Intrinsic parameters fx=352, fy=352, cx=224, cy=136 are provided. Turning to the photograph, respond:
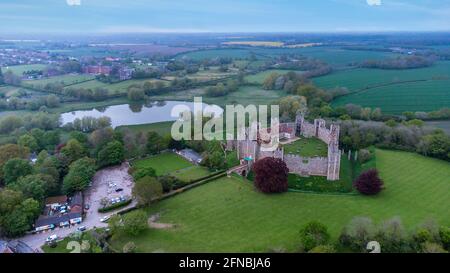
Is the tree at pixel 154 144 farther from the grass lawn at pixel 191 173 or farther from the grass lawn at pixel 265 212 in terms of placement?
the grass lawn at pixel 265 212

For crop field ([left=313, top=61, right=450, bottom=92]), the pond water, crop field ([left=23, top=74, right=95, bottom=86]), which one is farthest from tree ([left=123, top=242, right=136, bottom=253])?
crop field ([left=23, top=74, right=95, bottom=86])

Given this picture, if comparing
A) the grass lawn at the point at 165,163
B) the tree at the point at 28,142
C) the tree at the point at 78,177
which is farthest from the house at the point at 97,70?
the tree at the point at 78,177

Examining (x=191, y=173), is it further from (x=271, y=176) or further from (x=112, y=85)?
(x=112, y=85)

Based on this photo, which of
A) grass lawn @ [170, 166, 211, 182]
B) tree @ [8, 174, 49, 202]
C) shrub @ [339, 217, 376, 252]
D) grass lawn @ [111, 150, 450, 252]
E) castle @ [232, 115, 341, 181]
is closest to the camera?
shrub @ [339, 217, 376, 252]

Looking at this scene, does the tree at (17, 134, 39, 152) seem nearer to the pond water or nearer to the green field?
the pond water

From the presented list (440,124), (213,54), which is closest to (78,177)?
(440,124)

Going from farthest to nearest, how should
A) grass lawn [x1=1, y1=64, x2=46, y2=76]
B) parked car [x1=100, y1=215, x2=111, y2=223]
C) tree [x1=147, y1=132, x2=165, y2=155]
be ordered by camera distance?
grass lawn [x1=1, y1=64, x2=46, y2=76], tree [x1=147, y1=132, x2=165, y2=155], parked car [x1=100, y1=215, x2=111, y2=223]
